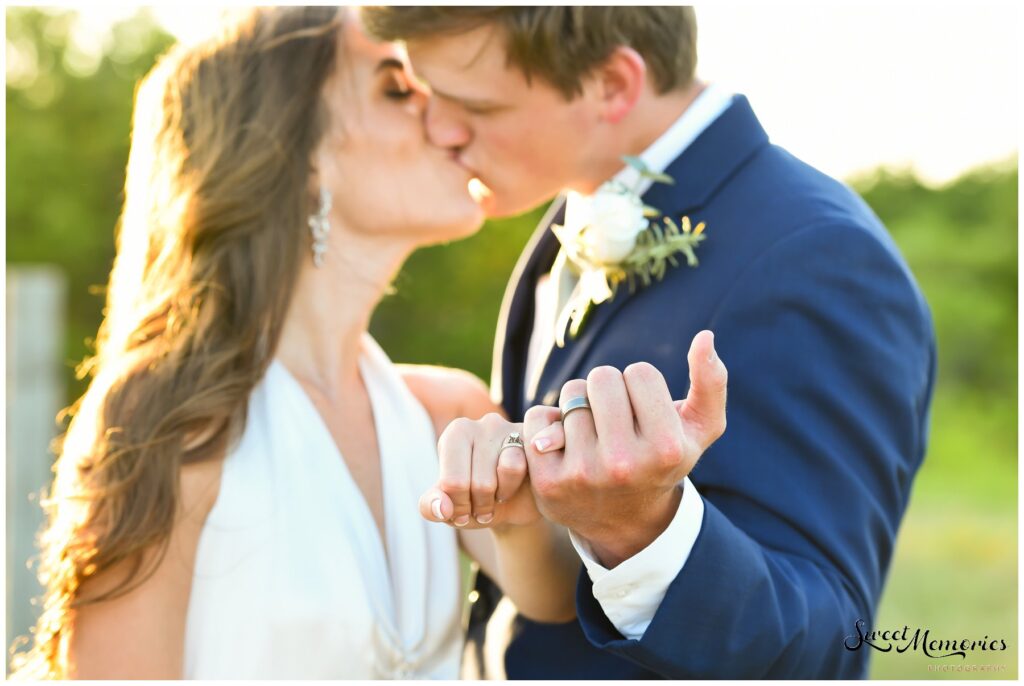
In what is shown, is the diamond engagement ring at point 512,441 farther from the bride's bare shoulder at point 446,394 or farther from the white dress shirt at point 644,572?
the bride's bare shoulder at point 446,394

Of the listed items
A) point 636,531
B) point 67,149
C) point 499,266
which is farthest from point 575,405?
point 67,149

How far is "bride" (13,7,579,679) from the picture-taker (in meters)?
2.88

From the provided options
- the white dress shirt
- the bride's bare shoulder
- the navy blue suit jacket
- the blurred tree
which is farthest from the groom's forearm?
the blurred tree

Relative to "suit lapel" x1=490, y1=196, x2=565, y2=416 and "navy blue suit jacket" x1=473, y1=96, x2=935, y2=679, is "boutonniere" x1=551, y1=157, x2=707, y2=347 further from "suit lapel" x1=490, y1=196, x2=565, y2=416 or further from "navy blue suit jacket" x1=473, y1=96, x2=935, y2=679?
"suit lapel" x1=490, y1=196, x2=565, y2=416

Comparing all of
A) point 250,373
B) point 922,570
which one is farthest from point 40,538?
point 922,570

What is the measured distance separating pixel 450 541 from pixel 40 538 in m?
1.18

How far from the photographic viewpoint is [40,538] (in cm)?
300

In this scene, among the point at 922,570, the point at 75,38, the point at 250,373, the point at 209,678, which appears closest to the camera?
the point at 209,678

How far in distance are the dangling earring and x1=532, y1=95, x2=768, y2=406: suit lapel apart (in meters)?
0.87

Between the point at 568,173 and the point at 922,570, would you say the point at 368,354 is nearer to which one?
the point at 568,173

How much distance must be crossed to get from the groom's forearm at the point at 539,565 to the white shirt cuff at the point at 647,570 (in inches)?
17.5

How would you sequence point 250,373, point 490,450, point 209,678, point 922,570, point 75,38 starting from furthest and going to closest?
point 75,38 < point 922,570 < point 250,373 < point 209,678 < point 490,450

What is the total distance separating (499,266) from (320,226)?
13.7 meters

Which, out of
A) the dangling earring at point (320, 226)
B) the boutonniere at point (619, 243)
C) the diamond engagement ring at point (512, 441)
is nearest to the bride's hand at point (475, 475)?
the diamond engagement ring at point (512, 441)
